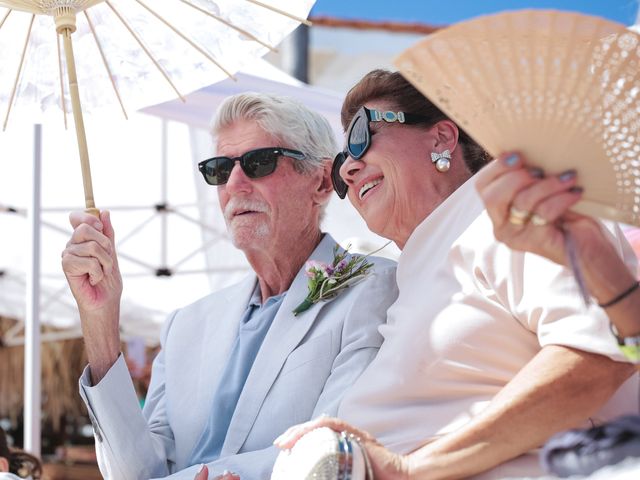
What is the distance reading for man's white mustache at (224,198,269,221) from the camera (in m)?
3.03

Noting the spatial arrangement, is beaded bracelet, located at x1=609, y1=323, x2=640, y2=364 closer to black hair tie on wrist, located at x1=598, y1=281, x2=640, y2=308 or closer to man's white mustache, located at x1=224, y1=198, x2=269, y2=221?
black hair tie on wrist, located at x1=598, y1=281, x2=640, y2=308

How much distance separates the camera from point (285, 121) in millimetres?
3104

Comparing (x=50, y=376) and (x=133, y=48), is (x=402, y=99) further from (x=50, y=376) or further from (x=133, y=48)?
(x=50, y=376)

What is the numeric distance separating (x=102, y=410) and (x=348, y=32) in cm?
1139

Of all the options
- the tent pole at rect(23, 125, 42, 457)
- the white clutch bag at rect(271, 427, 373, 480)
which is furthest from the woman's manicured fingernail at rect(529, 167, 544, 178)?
the tent pole at rect(23, 125, 42, 457)

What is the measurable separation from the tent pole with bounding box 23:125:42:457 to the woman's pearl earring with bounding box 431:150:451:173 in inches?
112

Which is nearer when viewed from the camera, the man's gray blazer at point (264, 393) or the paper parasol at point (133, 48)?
the man's gray blazer at point (264, 393)

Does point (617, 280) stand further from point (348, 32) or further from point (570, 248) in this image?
point (348, 32)

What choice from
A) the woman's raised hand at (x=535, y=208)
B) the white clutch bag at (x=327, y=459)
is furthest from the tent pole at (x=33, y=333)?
the woman's raised hand at (x=535, y=208)

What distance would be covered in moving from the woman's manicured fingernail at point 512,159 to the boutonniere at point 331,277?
1.39 meters

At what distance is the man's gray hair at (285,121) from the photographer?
308 cm

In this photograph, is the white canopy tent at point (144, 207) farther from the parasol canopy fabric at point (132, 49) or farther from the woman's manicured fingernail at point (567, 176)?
the woman's manicured fingernail at point (567, 176)

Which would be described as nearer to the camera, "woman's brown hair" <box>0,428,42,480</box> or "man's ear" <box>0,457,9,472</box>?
"man's ear" <box>0,457,9,472</box>

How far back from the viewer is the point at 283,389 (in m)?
2.57
